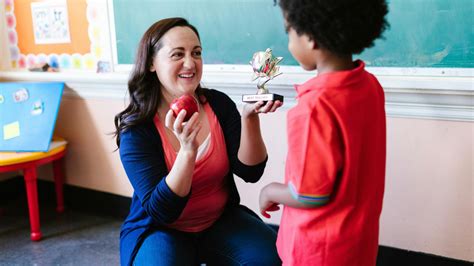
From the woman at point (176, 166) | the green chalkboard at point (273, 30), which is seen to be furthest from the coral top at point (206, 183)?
the green chalkboard at point (273, 30)

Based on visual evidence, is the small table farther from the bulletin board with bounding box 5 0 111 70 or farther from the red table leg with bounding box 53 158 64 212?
the bulletin board with bounding box 5 0 111 70

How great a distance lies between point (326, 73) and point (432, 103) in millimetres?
850

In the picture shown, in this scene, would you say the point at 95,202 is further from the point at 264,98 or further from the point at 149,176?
the point at 264,98

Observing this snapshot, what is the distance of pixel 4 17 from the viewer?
2.65 metres

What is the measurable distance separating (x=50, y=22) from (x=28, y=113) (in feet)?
1.65

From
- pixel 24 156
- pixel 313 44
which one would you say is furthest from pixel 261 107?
pixel 24 156

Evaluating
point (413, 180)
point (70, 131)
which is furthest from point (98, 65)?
point (413, 180)

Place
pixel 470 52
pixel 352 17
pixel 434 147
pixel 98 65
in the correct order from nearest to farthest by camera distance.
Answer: pixel 352 17 → pixel 470 52 → pixel 434 147 → pixel 98 65

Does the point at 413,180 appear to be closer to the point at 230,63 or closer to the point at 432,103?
the point at 432,103

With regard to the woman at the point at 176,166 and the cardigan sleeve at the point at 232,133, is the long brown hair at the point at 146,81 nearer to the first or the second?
the woman at the point at 176,166

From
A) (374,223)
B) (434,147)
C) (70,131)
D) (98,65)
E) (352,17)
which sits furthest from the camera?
(70,131)

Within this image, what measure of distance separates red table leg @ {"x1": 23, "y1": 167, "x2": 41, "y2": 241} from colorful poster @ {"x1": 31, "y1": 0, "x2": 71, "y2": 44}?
0.72 meters

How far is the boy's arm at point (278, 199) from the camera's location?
0.94 metres

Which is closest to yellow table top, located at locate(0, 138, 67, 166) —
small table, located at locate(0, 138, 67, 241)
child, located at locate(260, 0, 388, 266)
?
small table, located at locate(0, 138, 67, 241)
